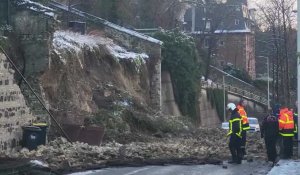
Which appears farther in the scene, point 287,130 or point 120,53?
point 120,53

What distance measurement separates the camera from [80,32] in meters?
32.2

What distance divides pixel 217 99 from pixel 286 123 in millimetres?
39622

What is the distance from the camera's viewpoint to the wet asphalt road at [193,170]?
1481 cm

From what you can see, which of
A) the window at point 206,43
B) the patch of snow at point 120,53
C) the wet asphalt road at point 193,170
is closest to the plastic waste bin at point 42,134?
the wet asphalt road at point 193,170

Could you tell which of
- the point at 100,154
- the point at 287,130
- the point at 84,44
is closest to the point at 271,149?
the point at 287,130

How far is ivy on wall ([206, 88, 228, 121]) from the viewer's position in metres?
54.9

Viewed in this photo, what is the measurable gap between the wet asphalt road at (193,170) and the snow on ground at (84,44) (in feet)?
36.2

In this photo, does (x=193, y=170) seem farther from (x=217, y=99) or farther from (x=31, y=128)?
(x=217, y=99)

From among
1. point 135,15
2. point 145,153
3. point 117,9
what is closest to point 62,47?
point 145,153

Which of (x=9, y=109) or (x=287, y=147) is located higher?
(x=9, y=109)

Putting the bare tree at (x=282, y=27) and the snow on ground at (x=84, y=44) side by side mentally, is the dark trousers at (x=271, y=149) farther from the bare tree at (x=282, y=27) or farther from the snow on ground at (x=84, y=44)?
the bare tree at (x=282, y=27)

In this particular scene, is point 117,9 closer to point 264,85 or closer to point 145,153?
point 145,153

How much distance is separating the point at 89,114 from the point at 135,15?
915 inches

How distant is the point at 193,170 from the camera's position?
15.5 meters
